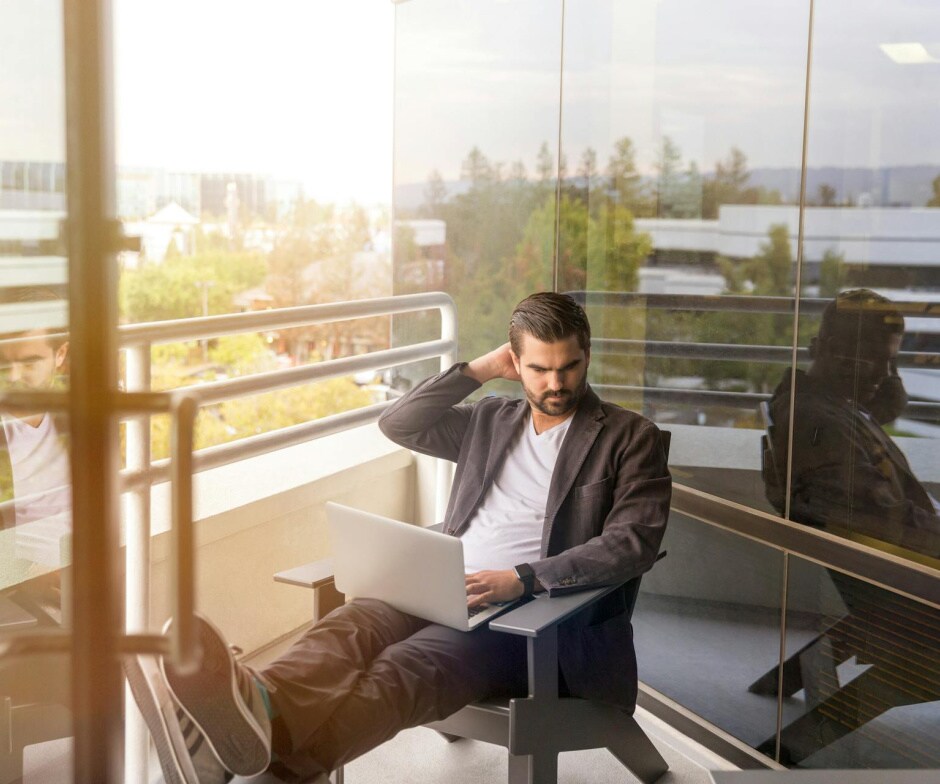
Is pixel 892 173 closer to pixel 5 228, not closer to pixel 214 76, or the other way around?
pixel 5 228

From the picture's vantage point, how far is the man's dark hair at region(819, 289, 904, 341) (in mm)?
2172

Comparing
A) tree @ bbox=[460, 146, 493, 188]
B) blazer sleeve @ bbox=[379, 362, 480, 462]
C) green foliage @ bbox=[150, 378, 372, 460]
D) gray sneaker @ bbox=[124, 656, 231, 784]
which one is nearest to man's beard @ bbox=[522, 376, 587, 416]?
blazer sleeve @ bbox=[379, 362, 480, 462]

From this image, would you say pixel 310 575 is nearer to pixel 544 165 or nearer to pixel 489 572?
pixel 489 572

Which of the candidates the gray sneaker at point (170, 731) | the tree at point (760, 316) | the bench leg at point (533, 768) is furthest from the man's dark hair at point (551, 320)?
the gray sneaker at point (170, 731)

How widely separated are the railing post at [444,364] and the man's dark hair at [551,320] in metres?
0.78

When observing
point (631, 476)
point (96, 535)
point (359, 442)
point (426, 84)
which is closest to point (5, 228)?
point (96, 535)

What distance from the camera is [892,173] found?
6.91ft

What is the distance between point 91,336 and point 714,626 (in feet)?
7.20

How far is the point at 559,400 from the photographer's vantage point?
2.61 meters

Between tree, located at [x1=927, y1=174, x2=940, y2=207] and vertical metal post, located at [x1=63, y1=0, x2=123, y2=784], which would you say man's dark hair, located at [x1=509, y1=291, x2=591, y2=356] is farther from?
vertical metal post, located at [x1=63, y1=0, x2=123, y2=784]

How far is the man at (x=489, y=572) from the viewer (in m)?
1.90

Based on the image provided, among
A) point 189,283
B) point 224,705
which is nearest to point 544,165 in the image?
point 224,705

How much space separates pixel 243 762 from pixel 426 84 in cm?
293

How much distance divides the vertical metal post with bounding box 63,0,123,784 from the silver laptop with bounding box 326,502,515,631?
3.84 ft
